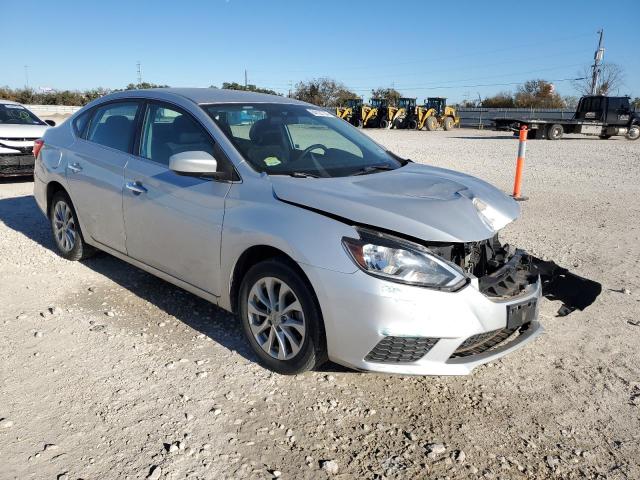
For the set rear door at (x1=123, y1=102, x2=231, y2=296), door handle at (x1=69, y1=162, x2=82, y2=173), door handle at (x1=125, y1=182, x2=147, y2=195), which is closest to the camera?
rear door at (x1=123, y1=102, x2=231, y2=296)

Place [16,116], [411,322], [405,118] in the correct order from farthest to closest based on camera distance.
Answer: [405,118], [16,116], [411,322]

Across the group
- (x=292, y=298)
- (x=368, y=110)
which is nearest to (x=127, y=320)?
(x=292, y=298)

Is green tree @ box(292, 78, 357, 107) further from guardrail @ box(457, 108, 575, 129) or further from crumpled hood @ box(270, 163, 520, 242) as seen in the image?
crumpled hood @ box(270, 163, 520, 242)

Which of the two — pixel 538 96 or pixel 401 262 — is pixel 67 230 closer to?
pixel 401 262

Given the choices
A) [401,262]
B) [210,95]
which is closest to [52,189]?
Answer: [210,95]

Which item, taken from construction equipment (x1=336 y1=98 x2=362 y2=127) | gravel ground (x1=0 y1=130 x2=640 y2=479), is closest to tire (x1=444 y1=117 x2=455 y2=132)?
construction equipment (x1=336 y1=98 x2=362 y2=127)

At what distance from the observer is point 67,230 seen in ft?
17.5

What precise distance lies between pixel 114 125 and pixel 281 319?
257 cm

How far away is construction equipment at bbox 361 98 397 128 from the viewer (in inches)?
1558

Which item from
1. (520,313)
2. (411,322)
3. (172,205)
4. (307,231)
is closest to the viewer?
(411,322)

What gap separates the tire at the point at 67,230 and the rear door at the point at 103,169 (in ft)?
0.84

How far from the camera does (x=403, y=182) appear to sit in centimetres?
356

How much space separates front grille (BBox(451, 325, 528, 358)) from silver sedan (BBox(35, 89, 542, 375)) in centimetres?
1

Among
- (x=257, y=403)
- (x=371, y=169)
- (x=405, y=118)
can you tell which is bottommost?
(x=257, y=403)
